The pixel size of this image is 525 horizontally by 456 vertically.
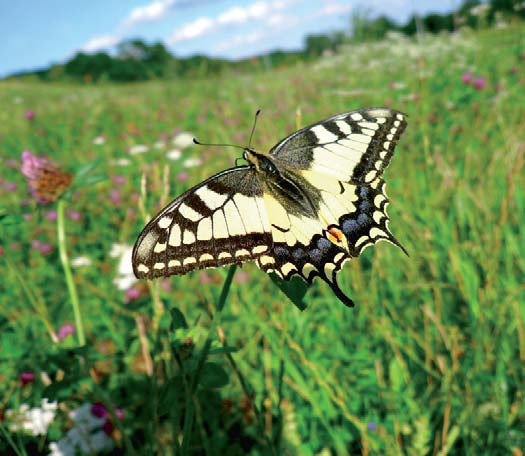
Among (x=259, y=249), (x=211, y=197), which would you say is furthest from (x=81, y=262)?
(x=259, y=249)

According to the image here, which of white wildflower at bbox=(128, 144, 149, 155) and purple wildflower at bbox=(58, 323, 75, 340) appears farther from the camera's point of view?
white wildflower at bbox=(128, 144, 149, 155)

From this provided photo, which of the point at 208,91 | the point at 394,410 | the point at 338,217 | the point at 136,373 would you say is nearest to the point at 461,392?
the point at 394,410

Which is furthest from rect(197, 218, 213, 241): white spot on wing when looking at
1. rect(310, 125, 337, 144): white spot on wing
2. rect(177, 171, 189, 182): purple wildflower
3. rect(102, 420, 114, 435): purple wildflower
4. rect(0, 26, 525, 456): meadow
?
rect(177, 171, 189, 182): purple wildflower

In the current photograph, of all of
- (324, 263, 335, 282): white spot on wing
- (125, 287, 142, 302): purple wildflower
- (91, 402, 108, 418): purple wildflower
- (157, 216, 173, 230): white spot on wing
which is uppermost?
(157, 216, 173, 230): white spot on wing

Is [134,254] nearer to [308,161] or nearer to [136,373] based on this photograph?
[308,161]

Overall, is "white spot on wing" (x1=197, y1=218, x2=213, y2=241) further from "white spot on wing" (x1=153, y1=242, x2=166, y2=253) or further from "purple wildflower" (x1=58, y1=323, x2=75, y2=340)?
"purple wildflower" (x1=58, y1=323, x2=75, y2=340)

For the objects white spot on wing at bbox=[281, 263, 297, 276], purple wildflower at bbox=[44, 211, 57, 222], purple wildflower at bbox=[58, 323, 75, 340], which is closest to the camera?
white spot on wing at bbox=[281, 263, 297, 276]
